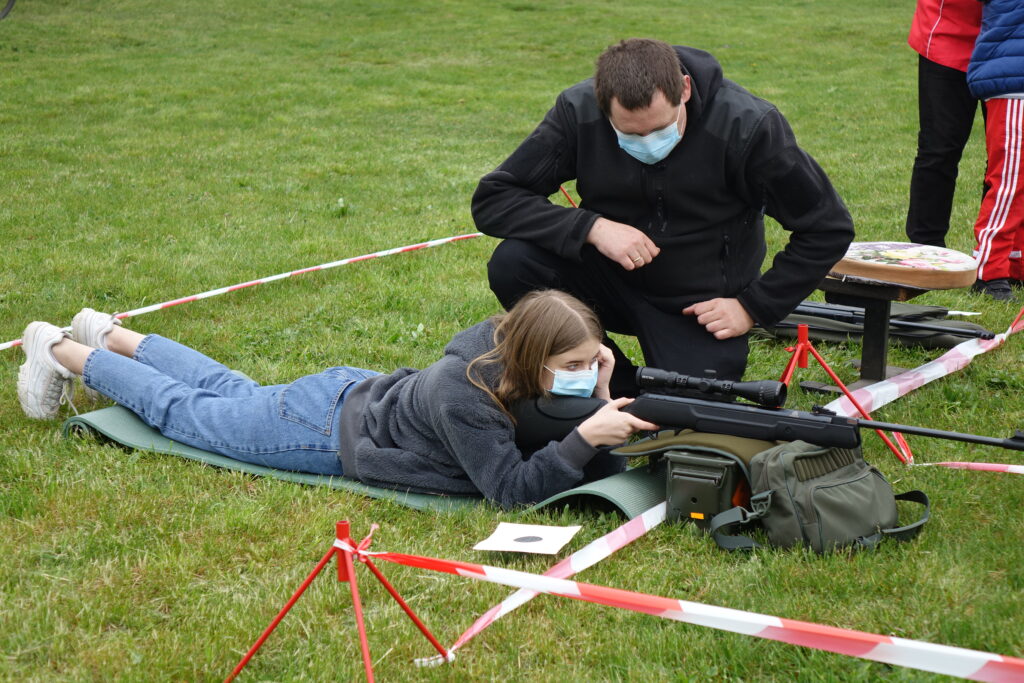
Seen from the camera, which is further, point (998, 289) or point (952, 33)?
point (952, 33)

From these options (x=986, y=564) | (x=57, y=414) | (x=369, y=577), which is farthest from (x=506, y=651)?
(x=57, y=414)

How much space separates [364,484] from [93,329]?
169cm

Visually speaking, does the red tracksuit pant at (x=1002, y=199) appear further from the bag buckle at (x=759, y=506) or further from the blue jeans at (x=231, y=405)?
the blue jeans at (x=231, y=405)

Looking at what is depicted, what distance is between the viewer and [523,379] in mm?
3604

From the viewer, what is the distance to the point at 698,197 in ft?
13.9

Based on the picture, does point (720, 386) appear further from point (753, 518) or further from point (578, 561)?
point (578, 561)

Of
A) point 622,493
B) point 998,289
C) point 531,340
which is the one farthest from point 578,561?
point 998,289

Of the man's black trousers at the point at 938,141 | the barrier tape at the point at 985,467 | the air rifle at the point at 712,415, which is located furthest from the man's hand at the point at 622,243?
the man's black trousers at the point at 938,141

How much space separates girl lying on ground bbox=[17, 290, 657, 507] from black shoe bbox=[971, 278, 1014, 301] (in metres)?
3.57

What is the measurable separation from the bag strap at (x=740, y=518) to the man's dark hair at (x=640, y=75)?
4.94 ft

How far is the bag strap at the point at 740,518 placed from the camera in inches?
129

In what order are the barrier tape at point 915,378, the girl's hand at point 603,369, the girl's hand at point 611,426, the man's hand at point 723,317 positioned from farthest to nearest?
the barrier tape at point 915,378
the man's hand at point 723,317
the girl's hand at point 603,369
the girl's hand at point 611,426

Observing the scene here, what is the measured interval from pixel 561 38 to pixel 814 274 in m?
17.5

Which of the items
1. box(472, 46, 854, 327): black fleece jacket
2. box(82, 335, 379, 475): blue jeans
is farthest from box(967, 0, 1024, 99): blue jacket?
box(82, 335, 379, 475): blue jeans
